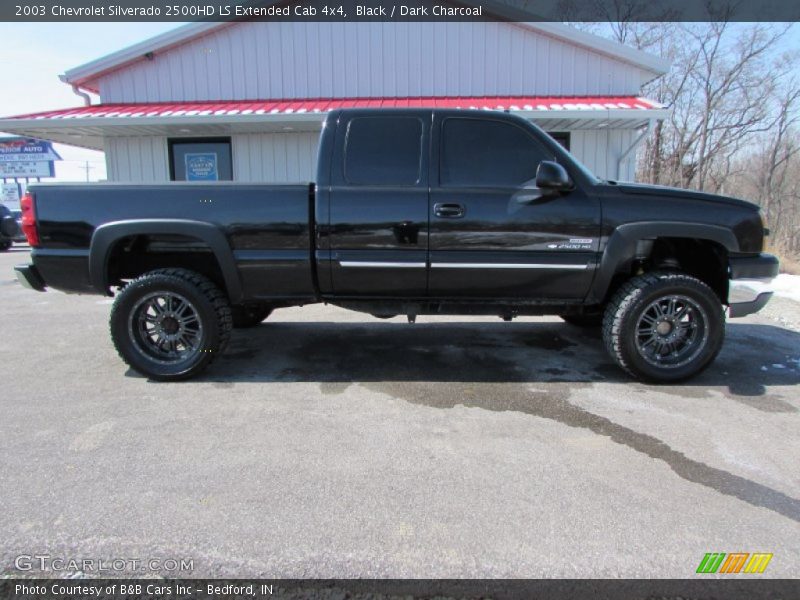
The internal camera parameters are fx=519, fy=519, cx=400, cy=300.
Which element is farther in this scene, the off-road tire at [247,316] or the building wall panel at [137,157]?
the building wall panel at [137,157]

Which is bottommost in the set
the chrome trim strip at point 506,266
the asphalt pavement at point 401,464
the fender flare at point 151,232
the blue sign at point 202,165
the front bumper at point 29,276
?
the asphalt pavement at point 401,464

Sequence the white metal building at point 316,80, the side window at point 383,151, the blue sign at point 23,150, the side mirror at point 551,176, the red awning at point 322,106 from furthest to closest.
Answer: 1. the blue sign at point 23,150
2. the white metal building at point 316,80
3. the red awning at point 322,106
4. the side window at point 383,151
5. the side mirror at point 551,176

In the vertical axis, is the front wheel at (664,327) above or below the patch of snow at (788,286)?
above

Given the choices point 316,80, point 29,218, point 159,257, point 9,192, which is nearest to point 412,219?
point 159,257

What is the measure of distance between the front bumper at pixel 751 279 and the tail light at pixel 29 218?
5544mm

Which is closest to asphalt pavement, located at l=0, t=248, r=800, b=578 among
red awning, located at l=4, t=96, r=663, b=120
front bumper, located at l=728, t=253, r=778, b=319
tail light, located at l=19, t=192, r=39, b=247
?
front bumper, located at l=728, t=253, r=778, b=319

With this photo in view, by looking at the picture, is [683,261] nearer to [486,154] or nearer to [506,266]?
[506,266]

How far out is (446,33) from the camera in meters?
11.3

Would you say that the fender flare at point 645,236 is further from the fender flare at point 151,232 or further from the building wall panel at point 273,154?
the building wall panel at point 273,154

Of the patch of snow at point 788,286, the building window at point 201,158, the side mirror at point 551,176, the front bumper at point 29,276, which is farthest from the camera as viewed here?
the building window at point 201,158

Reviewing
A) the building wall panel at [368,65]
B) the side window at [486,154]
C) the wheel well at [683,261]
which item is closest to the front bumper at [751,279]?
the wheel well at [683,261]

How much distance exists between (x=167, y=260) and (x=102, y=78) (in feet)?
32.0

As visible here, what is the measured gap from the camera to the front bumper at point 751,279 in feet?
13.5

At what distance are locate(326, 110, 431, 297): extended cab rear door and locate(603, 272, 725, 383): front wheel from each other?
5.35ft
